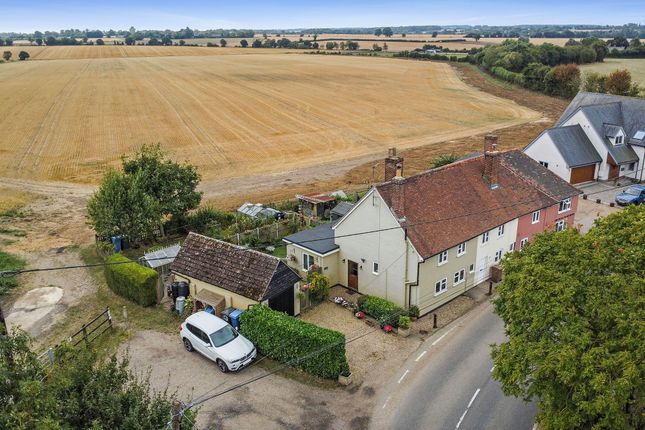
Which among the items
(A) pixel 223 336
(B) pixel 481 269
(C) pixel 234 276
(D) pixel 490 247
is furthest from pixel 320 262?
(D) pixel 490 247

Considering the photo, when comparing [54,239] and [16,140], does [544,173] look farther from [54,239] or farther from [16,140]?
[16,140]

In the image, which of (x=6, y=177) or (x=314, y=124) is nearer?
(x=6, y=177)

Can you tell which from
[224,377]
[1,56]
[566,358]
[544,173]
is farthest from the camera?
[1,56]

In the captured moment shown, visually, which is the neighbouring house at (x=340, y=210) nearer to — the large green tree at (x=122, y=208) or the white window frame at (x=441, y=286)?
the white window frame at (x=441, y=286)

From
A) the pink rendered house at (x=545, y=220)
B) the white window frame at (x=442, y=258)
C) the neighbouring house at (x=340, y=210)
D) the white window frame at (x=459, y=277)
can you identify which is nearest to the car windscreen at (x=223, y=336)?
the white window frame at (x=442, y=258)

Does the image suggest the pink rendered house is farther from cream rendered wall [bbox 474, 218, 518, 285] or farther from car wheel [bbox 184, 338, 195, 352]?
car wheel [bbox 184, 338, 195, 352]

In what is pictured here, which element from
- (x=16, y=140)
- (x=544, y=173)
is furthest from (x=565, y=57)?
(x=16, y=140)

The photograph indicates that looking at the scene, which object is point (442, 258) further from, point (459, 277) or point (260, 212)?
point (260, 212)
